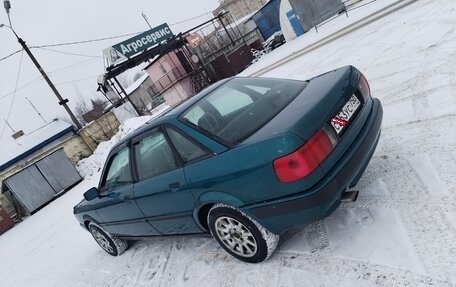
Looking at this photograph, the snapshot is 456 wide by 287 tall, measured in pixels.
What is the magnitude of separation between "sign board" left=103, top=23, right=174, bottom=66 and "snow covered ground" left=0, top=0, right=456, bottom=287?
51.9 ft

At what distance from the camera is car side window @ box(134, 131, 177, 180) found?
3.55 m

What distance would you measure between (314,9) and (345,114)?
17.0m

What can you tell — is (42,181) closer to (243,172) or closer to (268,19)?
(243,172)

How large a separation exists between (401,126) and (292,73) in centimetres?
649

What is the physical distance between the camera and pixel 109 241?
17.0ft

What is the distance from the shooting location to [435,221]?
2.72 meters

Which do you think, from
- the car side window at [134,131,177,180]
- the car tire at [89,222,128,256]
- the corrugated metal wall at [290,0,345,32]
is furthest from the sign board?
the car side window at [134,131,177,180]

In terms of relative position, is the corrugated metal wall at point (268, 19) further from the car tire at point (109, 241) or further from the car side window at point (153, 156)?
the car side window at point (153, 156)

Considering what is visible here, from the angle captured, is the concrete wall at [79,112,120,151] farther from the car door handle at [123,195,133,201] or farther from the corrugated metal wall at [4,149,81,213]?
the car door handle at [123,195,133,201]

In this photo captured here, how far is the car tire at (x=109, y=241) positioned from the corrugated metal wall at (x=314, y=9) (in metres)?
15.4

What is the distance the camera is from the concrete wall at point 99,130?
66.1 feet

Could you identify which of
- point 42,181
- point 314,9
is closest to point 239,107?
point 42,181

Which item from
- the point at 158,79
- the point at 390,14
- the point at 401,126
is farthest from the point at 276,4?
the point at 401,126

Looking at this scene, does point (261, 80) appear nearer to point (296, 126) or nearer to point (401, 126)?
point (296, 126)
